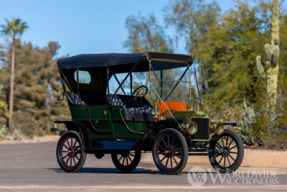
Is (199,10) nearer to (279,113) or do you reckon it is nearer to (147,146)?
(279,113)

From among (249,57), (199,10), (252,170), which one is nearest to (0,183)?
(252,170)

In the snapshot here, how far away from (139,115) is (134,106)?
1.93 feet

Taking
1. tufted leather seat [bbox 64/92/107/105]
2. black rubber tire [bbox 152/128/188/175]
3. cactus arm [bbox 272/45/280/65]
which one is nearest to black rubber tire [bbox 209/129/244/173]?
black rubber tire [bbox 152/128/188/175]

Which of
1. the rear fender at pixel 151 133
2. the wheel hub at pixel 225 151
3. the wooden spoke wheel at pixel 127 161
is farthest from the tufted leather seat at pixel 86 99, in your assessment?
the wheel hub at pixel 225 151

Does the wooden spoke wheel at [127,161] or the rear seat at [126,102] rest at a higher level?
the rear seat at [126,102]

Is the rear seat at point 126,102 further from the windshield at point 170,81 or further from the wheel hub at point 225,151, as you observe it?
the wheel hub at point 225,151

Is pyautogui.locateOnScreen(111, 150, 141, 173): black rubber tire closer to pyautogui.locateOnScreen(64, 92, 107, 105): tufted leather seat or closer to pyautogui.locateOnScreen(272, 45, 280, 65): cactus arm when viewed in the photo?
pyautogui.locateOnScreen(64, 92, 107, 105): tufted leather seat

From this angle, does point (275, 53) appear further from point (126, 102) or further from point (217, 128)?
point (217, 128)

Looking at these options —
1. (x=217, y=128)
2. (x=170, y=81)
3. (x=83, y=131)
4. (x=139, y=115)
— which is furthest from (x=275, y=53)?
(x=83, y=131)

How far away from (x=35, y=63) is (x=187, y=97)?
2117 inches

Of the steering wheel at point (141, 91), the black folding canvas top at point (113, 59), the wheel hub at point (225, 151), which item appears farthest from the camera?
the steering wheel at point (141, 91)

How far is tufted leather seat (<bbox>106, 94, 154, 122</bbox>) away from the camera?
11.7m

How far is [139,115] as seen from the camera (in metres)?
11.7

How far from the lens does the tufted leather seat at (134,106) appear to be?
11656 millimetres
